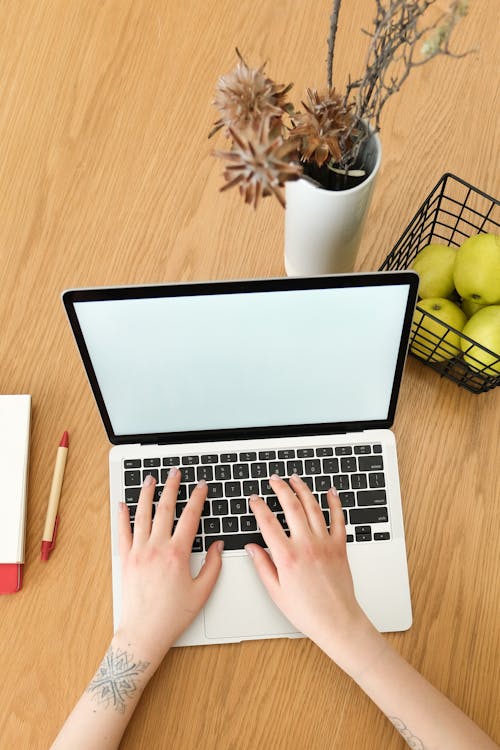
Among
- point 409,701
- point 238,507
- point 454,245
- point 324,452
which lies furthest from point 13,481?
point 454,245

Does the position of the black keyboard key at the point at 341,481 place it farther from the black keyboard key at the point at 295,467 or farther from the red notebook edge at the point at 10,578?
the red notebook edge at the point at 10,578

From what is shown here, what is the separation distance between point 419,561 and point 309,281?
0.36m

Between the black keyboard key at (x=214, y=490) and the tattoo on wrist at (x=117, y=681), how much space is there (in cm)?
19

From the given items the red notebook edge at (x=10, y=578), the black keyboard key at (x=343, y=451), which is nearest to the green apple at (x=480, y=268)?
the black keyboard key at (x=343, y=451)

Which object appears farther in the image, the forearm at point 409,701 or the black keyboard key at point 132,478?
the black keyboard key at point 132,478

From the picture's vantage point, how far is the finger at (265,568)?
29.6 inches

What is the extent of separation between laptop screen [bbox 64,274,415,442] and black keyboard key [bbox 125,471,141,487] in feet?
0.13

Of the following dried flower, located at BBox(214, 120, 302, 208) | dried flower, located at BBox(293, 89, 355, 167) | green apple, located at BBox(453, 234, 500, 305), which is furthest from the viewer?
green apple, located at BBox(453, 234, 500, 305)

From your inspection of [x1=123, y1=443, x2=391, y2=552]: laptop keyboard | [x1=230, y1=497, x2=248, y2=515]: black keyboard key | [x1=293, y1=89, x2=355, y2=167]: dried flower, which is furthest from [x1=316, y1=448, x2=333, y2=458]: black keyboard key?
[x1=293, y1=89, x2=355, y2=167]: dried flower

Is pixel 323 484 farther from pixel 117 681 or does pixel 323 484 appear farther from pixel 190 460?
pixel 117 681

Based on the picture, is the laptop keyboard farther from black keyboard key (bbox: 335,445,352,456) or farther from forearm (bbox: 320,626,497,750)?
forearm (bbox: 320,626,497,750)

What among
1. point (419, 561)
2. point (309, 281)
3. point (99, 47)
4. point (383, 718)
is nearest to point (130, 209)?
point (99, 47)

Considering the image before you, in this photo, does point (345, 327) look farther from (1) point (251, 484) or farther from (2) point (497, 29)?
(2) point (497, 29)

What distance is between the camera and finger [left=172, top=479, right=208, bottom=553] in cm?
76
